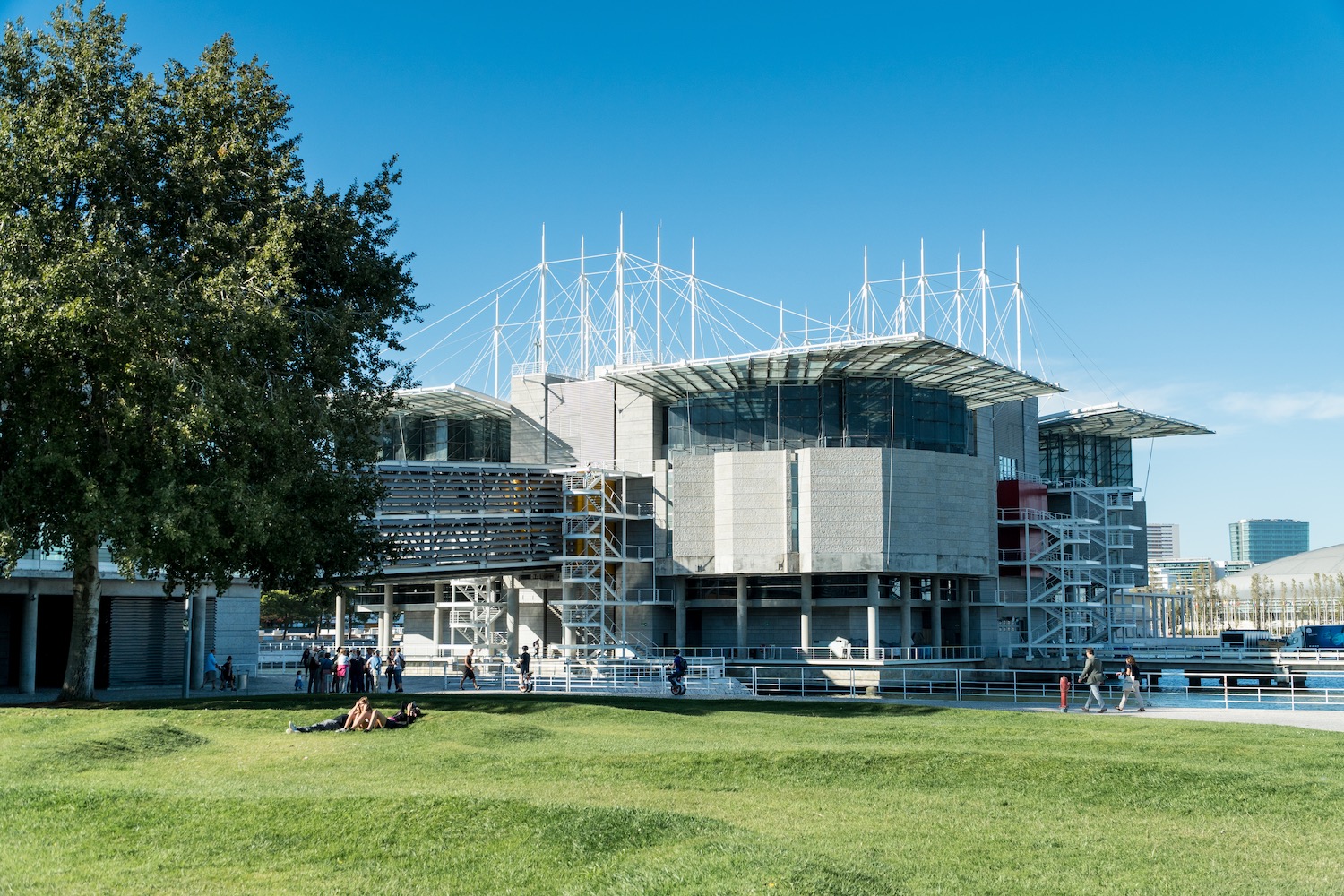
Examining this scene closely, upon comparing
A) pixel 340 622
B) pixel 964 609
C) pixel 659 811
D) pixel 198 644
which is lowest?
pixel 659 811

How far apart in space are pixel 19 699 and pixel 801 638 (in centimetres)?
5028

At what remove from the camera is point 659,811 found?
57.8 feet

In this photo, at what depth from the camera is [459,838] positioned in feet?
53.7

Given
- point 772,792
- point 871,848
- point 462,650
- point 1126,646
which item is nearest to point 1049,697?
point 772,792

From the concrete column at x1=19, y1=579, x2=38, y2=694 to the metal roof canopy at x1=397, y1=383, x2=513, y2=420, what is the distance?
135 ft

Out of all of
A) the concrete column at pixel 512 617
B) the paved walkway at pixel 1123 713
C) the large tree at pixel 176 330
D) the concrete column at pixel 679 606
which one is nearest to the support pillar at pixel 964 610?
the concrete column at pixel 679 606

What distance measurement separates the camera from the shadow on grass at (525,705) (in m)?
33.5

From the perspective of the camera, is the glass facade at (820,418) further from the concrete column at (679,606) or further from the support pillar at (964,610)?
the support pillar at (964,610)

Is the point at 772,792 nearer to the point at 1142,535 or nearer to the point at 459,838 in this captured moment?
the point at 459,838

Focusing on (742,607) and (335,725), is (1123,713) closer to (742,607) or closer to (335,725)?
(335,725)

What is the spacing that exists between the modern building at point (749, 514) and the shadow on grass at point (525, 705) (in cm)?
2939

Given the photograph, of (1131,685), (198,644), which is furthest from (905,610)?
(198,644)

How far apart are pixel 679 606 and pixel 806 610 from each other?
332 inches

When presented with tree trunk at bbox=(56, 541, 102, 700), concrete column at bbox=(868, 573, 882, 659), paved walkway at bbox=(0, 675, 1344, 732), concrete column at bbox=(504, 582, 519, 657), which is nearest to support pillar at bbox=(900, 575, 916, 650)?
concrete column at bbox=(868, 573, 882, 659)
